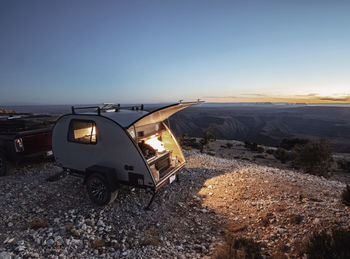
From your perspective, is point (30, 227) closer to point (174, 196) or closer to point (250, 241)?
point (174, 196)

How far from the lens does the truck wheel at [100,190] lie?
503 centimetres

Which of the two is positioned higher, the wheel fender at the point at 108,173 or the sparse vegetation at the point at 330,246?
the wheel fender at the point at 108,173

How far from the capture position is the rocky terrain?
366cm

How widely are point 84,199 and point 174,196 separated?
286cm

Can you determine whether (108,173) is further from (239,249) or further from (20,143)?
(20,143)

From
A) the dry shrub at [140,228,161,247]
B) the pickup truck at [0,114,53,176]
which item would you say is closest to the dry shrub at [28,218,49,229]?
the dry shrub at [140,228,161,247]

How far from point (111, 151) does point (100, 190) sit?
1.24 metres

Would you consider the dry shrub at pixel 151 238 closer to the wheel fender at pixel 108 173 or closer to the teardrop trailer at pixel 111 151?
the teardrop trailer at pixel 111 151

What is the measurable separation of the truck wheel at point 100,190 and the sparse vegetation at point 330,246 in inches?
177

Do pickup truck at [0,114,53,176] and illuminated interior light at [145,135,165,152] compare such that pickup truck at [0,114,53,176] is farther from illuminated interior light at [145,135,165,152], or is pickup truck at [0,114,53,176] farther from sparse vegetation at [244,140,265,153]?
sparse vegetation at [244,140,265,153]

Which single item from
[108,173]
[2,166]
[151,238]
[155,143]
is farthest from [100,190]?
[2,166]

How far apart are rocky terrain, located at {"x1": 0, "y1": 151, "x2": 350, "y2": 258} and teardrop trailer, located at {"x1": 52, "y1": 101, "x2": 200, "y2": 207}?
28.9 inches

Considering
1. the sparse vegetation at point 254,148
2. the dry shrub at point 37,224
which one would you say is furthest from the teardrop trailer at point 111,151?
the sparse vegetation at point 254,148

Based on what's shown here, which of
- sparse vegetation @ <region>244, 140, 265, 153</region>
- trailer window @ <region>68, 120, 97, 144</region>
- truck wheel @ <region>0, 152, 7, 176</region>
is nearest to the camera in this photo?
trailer window @ <region>68, 120, 97, 144</region>
